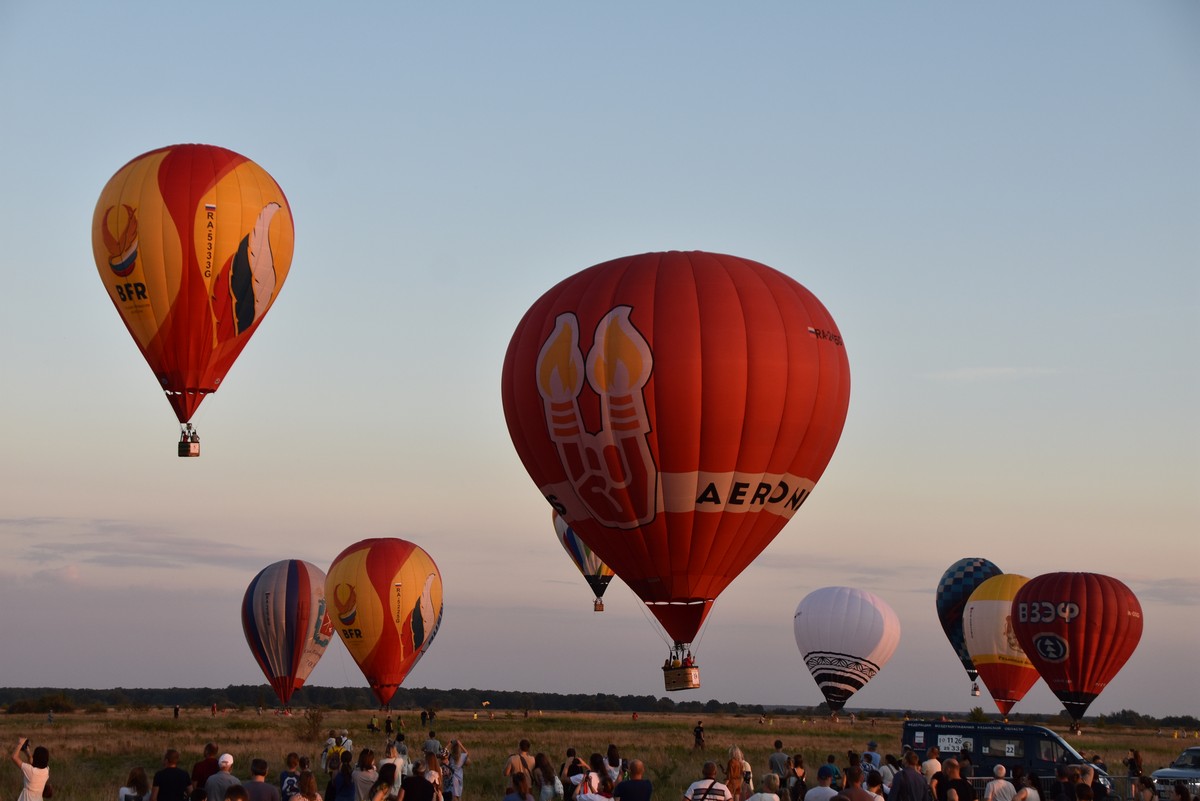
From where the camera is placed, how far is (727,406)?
25078 millimetres

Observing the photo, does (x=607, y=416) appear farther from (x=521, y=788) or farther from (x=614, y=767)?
(x=521, y=788)

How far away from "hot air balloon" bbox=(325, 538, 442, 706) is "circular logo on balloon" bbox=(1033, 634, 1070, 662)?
20.3 m

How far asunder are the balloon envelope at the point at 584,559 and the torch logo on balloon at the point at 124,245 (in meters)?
22.0

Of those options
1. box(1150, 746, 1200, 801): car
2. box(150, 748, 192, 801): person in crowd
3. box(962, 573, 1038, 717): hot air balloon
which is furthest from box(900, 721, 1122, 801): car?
box(962, 573, 1038, 717): hot air balloon

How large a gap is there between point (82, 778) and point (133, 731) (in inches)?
834

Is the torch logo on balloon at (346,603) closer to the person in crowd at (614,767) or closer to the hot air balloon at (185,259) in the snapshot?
the hot air balloon at (185,259)

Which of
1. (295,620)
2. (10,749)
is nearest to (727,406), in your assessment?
(10,749)

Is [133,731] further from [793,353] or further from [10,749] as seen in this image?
[793,353]

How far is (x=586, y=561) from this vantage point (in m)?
51.9

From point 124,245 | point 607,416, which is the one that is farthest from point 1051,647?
point 124,245

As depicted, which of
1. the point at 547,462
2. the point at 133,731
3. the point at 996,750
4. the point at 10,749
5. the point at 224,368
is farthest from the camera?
the point at 133,731

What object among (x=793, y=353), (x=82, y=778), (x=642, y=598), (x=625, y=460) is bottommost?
(x=82, y=778)

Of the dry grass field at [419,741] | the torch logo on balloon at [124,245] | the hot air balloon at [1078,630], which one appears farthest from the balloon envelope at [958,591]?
the torch logo on balloon at [124,245]

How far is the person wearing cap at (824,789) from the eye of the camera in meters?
13.0
